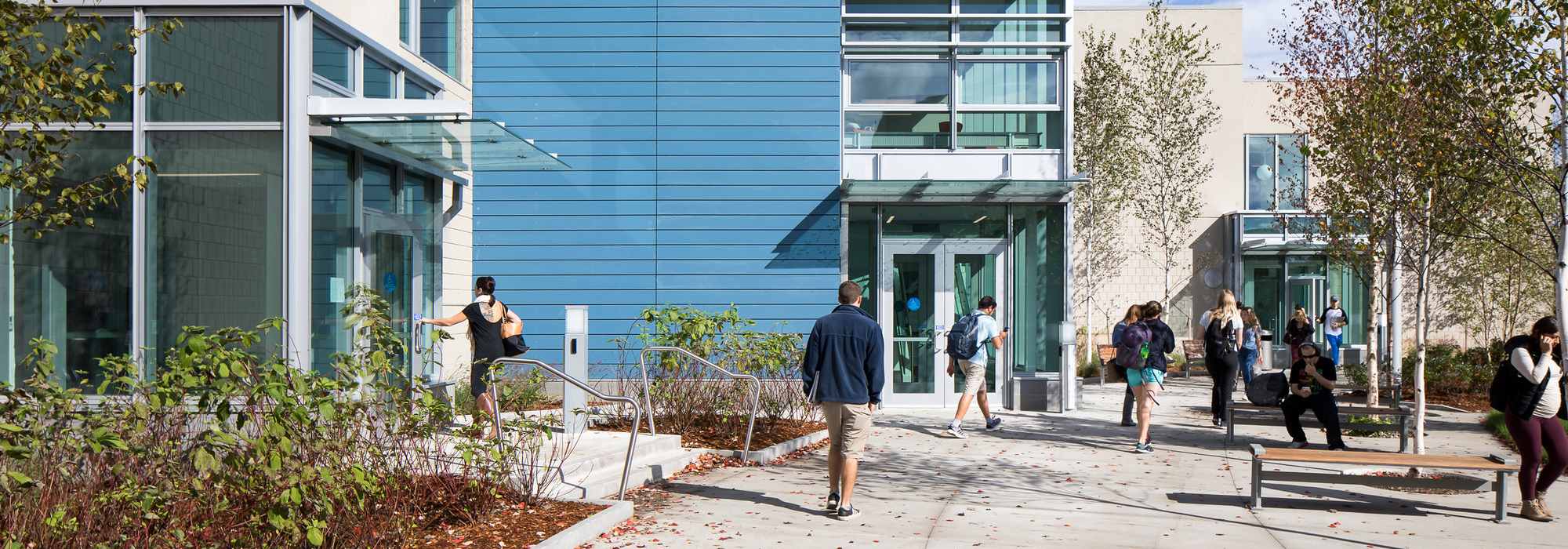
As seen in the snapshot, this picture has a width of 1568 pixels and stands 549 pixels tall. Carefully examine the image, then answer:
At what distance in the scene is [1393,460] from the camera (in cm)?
842

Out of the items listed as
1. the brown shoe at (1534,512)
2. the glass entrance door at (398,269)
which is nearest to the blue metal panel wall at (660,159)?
the glass entrance door at (398,269)

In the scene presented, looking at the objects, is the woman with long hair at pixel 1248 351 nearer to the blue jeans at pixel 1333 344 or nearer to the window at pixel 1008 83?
the blue jeans at pixel 1333 344

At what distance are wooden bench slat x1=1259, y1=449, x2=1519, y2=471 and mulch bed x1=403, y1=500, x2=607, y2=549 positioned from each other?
14.9 feet

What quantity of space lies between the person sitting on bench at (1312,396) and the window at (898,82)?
590cm

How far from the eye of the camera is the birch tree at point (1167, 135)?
26812mm

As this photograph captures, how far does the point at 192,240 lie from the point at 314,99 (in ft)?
4.48

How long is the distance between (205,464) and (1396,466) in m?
7.15

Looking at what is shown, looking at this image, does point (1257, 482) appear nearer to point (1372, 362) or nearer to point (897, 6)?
point (1372, 362)

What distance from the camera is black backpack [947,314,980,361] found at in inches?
521

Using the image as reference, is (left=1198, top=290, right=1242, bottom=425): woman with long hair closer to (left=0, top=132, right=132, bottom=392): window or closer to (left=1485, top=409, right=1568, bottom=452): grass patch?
(left=1485, top=409, right=1568, bottom=452): grass patch

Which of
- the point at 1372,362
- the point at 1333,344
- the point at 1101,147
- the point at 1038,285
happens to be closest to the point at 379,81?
the point at 1038,285

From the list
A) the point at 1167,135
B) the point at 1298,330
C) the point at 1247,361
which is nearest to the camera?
the point at 1298,330

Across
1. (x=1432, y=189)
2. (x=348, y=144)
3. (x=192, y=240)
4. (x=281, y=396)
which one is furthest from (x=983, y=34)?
(x=281, y=396)

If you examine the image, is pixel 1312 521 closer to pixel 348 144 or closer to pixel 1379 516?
pixel 1379 516
